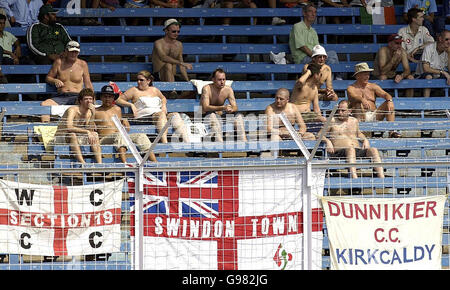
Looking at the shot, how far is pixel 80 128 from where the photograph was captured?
36.4 feet

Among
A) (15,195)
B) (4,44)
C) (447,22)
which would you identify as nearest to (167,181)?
(15,195)

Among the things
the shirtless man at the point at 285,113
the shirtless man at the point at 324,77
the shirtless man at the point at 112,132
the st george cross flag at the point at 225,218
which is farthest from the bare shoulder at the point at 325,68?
the st george cross flag at the point at 225,218

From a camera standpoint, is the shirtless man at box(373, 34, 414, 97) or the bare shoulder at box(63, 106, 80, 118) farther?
A: the shirtless man at box(373, 34, 414, 97)

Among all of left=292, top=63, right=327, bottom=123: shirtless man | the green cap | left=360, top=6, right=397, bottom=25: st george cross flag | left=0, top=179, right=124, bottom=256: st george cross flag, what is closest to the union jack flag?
left=0, top=179, right=124, bottom=256: st george cross flag

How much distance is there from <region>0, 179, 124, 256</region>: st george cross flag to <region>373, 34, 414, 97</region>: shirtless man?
663cm

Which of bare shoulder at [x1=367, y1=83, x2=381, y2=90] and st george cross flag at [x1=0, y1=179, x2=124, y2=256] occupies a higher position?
bare shoulder at [x1=367, y1=83, x2=381, y2=90]

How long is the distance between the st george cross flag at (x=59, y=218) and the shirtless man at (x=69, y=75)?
437cm

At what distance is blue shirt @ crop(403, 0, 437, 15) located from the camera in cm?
1606

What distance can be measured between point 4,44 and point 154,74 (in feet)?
6.90

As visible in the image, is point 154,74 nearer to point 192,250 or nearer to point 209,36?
point 209,36

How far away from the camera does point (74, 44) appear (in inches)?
527

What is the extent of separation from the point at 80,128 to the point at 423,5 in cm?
715

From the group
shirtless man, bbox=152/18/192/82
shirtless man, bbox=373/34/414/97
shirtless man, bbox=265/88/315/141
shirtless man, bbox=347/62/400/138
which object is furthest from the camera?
shirtless man, bbox=373/34/414/97

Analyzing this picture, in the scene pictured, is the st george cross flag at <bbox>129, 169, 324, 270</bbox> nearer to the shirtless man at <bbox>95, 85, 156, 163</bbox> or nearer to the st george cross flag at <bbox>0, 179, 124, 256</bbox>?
the st george cross flag at <bbox>0, 179, 124, 256</bbox>
